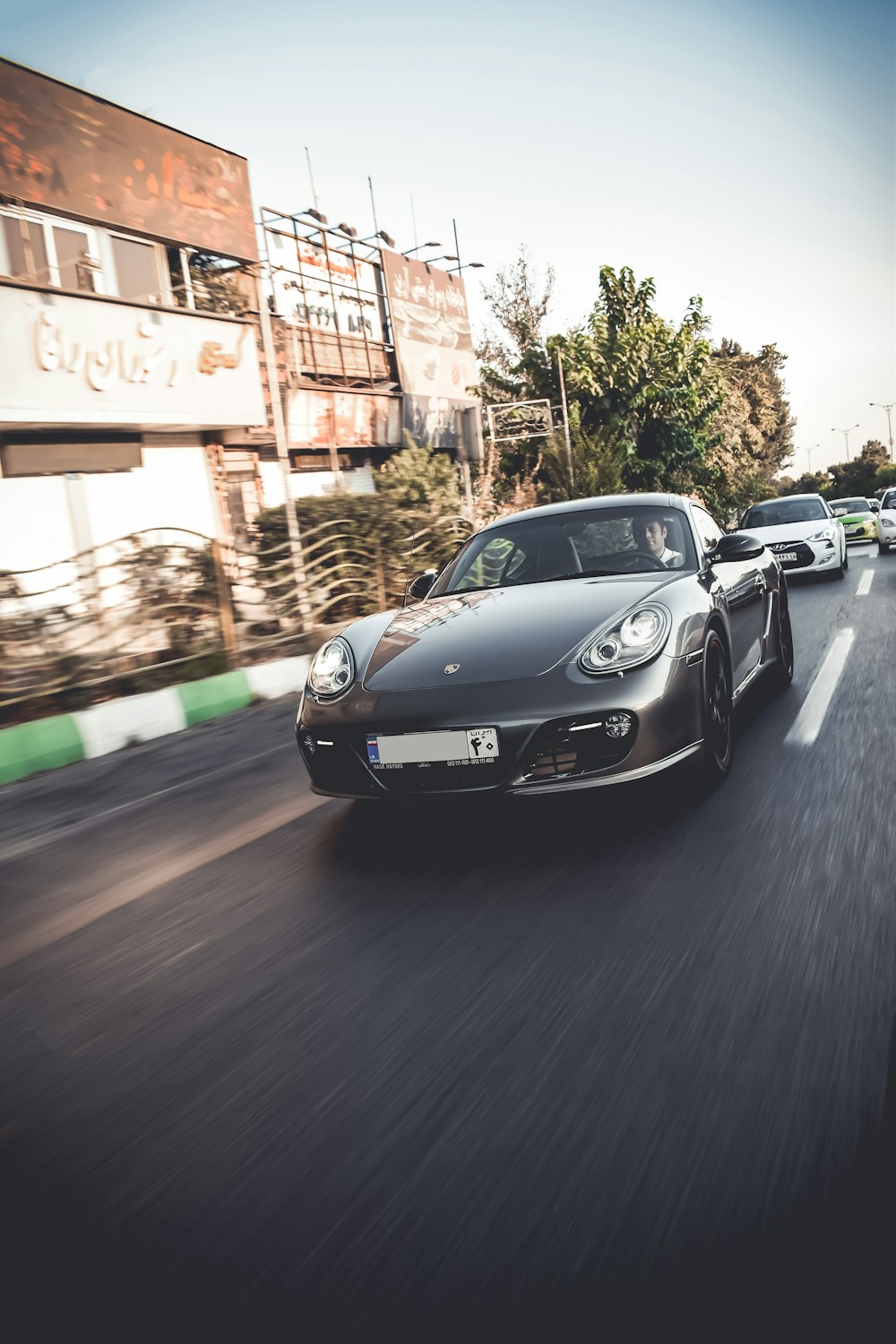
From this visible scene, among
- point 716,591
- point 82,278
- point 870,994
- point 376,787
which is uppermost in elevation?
point 82,278

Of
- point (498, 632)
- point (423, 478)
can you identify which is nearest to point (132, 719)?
point (498, 632)

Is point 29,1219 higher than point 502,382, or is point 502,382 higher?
point 502,382

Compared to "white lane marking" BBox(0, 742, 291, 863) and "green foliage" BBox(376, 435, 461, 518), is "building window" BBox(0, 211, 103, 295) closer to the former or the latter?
"green foliage" BBox(376, 435, 461, 518)

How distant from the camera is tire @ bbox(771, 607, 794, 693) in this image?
6590 mm

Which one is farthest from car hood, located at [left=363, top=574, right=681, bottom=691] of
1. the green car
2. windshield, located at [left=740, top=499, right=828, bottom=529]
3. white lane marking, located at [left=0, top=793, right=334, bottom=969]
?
the green car

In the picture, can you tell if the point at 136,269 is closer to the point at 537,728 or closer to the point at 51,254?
the point at 51,254

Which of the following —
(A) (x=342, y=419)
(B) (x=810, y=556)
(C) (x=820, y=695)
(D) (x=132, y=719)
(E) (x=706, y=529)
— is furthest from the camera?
(A) (x=342, y=419)

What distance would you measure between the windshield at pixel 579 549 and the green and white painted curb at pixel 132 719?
349cm

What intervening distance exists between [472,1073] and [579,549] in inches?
133

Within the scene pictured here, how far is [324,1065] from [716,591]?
324 centimetres

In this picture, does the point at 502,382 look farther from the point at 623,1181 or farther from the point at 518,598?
the point at 623,1181

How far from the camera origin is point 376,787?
4059mm

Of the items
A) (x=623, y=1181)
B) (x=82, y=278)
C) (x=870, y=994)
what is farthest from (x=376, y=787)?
(x=82, y=278)

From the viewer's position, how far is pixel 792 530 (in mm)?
15844
